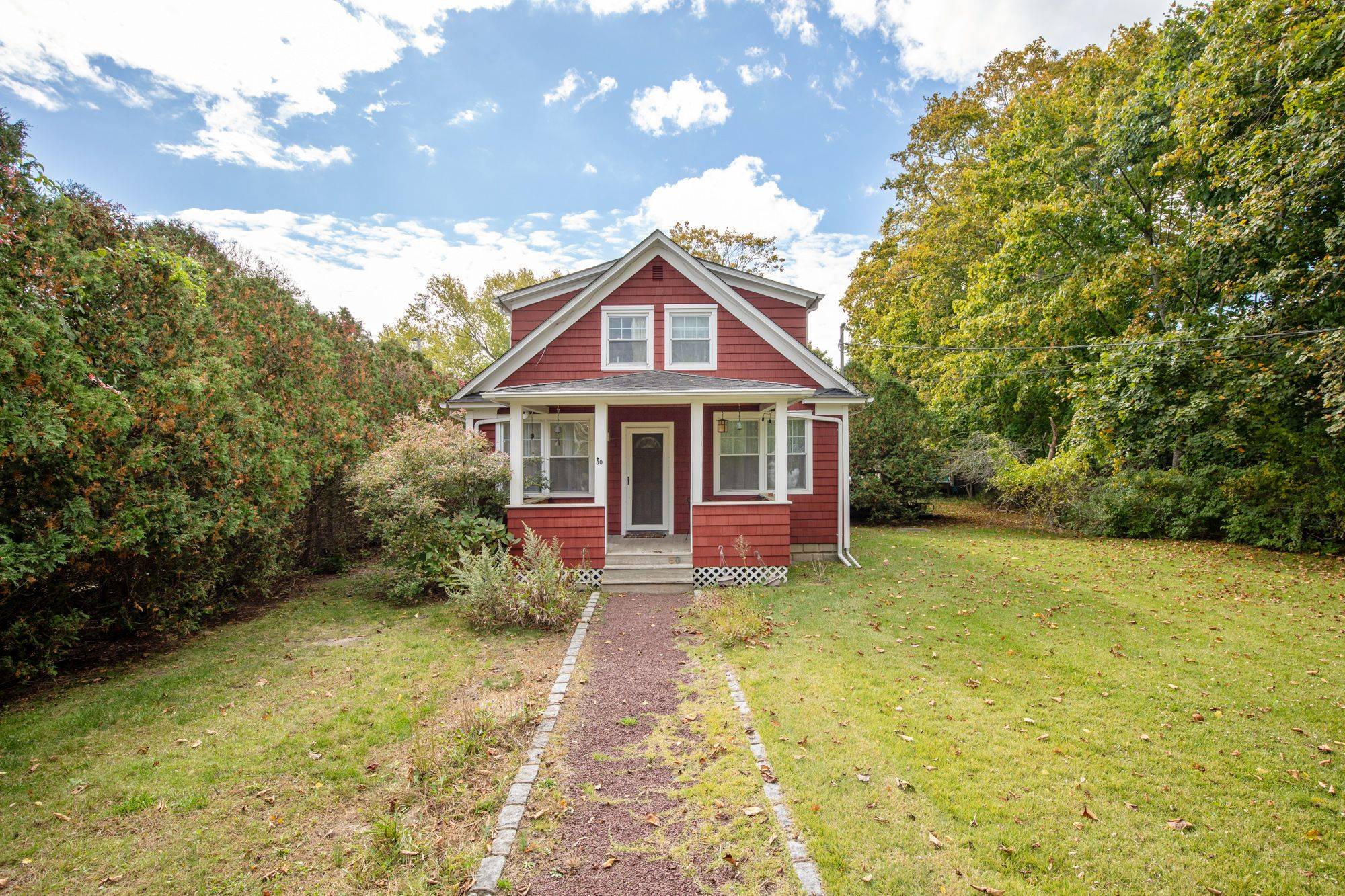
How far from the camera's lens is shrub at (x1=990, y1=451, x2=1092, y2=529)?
1551 cm

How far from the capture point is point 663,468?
12461 millimetres

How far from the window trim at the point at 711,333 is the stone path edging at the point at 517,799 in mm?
7194

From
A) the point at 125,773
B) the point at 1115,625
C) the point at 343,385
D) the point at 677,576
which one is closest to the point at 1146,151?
the point at 1115,625

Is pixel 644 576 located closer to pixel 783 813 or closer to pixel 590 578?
pixel 590 578

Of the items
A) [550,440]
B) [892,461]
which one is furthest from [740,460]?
[892,461]

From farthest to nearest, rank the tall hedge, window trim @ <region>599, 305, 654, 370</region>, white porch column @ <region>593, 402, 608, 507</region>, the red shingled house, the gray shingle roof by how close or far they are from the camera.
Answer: window trim @ <region>599, 305, 654, 370</region> → the red shingled house → white porch column @ <region>593, 402, 608, 507</region> → the gray shingle roof → the tall hedge

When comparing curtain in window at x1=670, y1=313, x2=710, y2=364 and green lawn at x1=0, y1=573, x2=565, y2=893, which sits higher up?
curtain in window at x1=670, y1=313, x2=710, y2=364

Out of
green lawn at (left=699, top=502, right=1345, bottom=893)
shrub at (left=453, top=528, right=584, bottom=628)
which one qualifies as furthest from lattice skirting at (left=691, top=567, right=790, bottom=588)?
shrub at (left=453, top=528, right=584, bottom=628)

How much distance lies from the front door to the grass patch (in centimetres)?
353

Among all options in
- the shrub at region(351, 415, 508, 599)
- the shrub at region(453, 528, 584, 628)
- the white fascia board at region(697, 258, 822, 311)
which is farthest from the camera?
the white fascia board at region(697, 258, 822, 311)

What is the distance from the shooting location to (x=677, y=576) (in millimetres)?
9977

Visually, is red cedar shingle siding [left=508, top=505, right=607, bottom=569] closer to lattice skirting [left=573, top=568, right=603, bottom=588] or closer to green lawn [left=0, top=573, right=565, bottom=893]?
lattice skirting [left=573, top=568, right=603, bottom=588]

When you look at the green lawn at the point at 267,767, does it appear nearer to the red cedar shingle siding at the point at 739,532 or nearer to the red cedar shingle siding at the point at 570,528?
the red cedar shingle siding at the point at 570,528

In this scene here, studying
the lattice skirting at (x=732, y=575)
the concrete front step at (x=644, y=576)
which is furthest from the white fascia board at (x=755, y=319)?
the concrete front step at (x=644, y=576)
